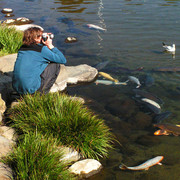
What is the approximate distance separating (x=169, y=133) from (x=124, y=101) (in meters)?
1.97

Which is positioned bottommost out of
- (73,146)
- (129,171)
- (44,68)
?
(129,171)

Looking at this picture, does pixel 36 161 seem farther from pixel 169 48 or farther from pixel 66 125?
pixel 169 48

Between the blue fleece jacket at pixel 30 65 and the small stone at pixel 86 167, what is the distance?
2141 mm

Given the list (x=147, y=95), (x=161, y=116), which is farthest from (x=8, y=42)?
(x=161, y=116)

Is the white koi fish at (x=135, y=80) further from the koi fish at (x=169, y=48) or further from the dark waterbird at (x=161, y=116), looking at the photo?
the koi fish at (x=169, y=48)

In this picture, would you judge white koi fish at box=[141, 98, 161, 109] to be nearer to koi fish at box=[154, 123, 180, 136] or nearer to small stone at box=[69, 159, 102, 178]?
koi fish at box=[154, 123, 180, 136]

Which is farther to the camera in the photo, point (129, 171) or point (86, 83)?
point (86, 83)

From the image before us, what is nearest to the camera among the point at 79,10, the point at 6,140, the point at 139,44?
the point at 6,140

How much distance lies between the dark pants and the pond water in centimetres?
136

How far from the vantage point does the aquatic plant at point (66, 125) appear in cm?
504

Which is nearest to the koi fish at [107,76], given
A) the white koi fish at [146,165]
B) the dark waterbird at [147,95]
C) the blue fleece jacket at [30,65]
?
the dark waterbird at [147,95]

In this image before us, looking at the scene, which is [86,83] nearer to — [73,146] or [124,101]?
[124,101]

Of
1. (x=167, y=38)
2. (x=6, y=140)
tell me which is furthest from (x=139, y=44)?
(x=6, y=140)

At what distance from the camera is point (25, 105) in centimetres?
550
